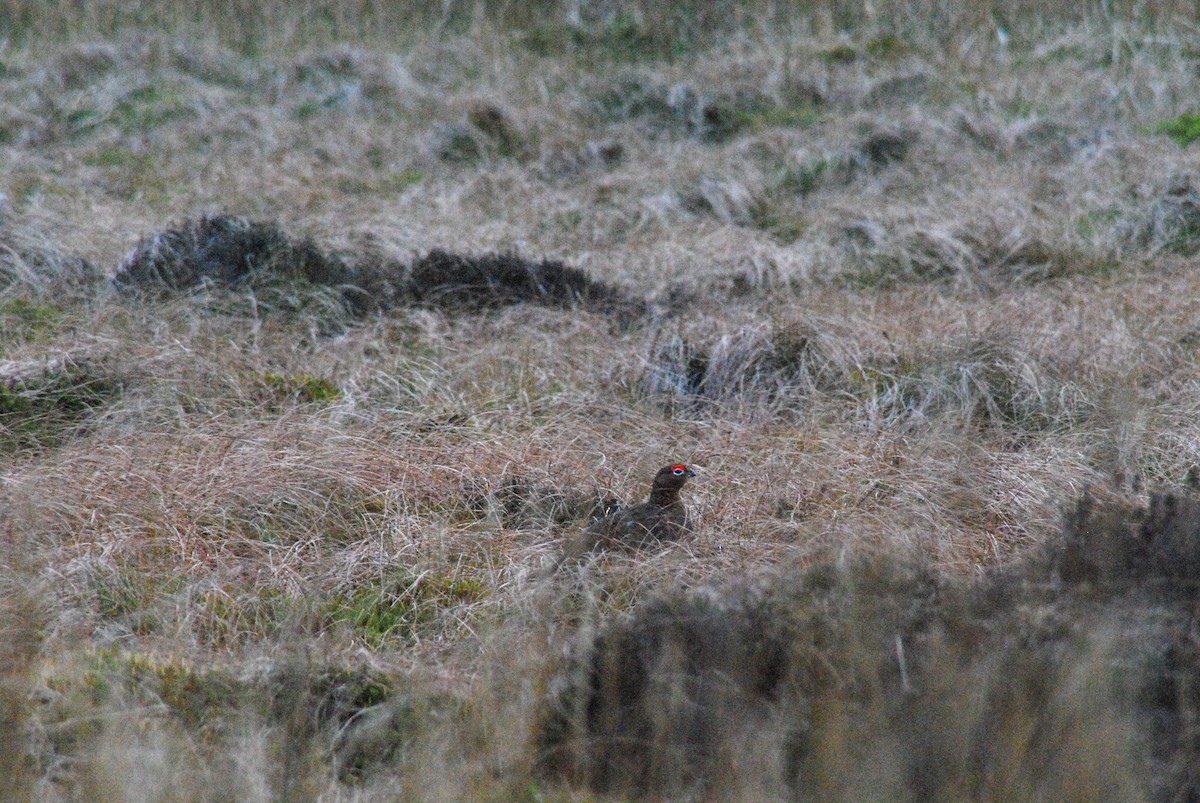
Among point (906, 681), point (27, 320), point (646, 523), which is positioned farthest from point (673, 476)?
point (27, 320)

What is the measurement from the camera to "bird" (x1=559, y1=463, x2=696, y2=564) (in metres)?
3.71

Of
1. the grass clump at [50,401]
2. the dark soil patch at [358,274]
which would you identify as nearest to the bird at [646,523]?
the grass clump at [50,401]

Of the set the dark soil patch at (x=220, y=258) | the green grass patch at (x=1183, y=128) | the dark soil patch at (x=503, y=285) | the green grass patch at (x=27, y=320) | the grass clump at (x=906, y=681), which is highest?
the grass clump at (x=906, y=681)

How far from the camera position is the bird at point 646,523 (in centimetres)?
371

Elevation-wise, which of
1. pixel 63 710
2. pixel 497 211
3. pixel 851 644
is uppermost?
pixel 851 644

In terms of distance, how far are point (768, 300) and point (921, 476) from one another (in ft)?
7.77

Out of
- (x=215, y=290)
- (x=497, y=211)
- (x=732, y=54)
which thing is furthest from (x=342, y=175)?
(x=732, y=54)

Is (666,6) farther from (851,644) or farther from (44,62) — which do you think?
(851,644)

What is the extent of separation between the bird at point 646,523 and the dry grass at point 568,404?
0.08 metres

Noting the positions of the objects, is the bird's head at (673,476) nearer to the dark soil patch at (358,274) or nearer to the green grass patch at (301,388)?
the green grass patch at (301,388)

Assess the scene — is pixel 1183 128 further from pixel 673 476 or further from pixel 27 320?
pixel 27 320

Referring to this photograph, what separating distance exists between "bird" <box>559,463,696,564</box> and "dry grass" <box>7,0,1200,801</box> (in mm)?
83

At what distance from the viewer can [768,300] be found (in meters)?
6.36

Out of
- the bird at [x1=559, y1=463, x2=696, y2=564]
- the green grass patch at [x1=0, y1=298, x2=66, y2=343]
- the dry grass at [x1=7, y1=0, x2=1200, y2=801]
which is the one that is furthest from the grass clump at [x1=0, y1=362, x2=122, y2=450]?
the bird at [x1=559, y1=463, x2=696, y2=564]
